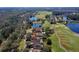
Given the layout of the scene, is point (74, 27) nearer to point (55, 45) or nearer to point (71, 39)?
point (71, 39)

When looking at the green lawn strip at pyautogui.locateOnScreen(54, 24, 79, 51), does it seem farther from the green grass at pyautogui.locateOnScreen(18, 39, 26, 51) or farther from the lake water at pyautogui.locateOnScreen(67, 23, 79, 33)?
the green grass at pyautogui.locateOnScreen(18, 39, 26, 51)

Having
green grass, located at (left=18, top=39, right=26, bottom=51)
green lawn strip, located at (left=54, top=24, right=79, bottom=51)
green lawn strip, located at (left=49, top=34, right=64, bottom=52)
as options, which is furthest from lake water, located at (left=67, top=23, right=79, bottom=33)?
green grass, located at (left=18, top=39, right=26, bottom=51)

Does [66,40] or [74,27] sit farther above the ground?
[74,27]

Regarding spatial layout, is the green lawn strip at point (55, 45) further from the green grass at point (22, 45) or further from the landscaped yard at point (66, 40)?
the green grass at point (22, 45)

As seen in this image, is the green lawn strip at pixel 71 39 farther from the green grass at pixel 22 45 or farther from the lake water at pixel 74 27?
the green grass at pixel 22 45

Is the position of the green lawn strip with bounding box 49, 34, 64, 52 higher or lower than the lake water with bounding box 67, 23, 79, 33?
lower

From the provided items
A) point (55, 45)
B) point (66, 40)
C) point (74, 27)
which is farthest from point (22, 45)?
point (74, 27)

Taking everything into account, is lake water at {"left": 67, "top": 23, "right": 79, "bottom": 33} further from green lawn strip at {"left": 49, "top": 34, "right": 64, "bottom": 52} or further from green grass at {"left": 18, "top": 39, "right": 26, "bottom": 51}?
green grass at {"left": 18, "top": 39, "right": 26, "bottom": 51}

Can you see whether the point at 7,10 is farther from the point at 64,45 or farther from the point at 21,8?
the point at 64,45

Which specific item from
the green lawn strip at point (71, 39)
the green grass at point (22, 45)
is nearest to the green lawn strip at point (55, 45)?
the green lawn strip at point (71, 39)

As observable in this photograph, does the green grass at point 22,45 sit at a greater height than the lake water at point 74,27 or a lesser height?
lesser
